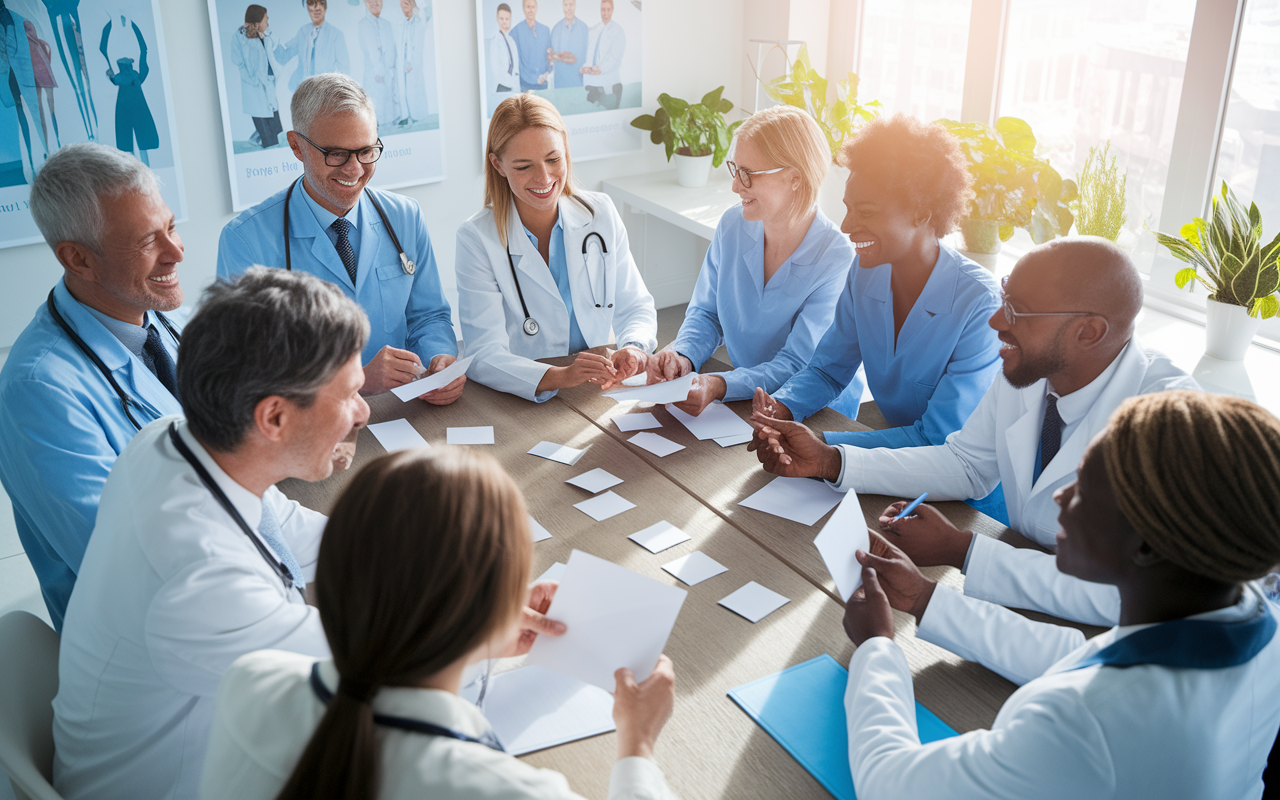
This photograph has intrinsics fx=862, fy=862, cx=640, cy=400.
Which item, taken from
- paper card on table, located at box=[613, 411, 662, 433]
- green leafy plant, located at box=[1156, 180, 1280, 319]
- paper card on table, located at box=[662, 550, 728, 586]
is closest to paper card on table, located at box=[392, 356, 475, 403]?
paper card on table, located at box=[613, 411, 662, 433]

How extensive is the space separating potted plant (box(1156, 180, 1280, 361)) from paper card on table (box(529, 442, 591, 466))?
7.08ft

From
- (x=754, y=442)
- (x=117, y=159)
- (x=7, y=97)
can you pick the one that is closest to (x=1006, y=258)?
(x=754, y=442)

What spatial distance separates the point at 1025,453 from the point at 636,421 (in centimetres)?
94

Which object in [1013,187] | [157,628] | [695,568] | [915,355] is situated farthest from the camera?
[1013,187]

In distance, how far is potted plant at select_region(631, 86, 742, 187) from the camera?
4844 mm

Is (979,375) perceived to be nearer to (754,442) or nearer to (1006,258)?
(754,442)

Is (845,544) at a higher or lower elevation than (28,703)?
higher

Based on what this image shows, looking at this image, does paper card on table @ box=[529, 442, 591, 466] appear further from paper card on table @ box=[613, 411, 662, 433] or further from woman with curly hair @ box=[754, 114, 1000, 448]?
woman with curly hair @ box=[754, 114, 1000, 448]

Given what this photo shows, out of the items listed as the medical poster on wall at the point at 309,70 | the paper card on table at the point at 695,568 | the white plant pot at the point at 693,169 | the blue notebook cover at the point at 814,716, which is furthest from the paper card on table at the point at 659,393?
the white plant pot at the point at 693,169

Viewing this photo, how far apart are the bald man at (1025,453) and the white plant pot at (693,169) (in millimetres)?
3136

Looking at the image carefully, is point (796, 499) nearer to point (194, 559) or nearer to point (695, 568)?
point (695, 568)

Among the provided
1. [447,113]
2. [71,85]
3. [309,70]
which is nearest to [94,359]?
[71,85]

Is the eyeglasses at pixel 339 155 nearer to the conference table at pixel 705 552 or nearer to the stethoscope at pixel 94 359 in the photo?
the conference table at pixel 705 552

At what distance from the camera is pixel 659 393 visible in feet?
7.33
